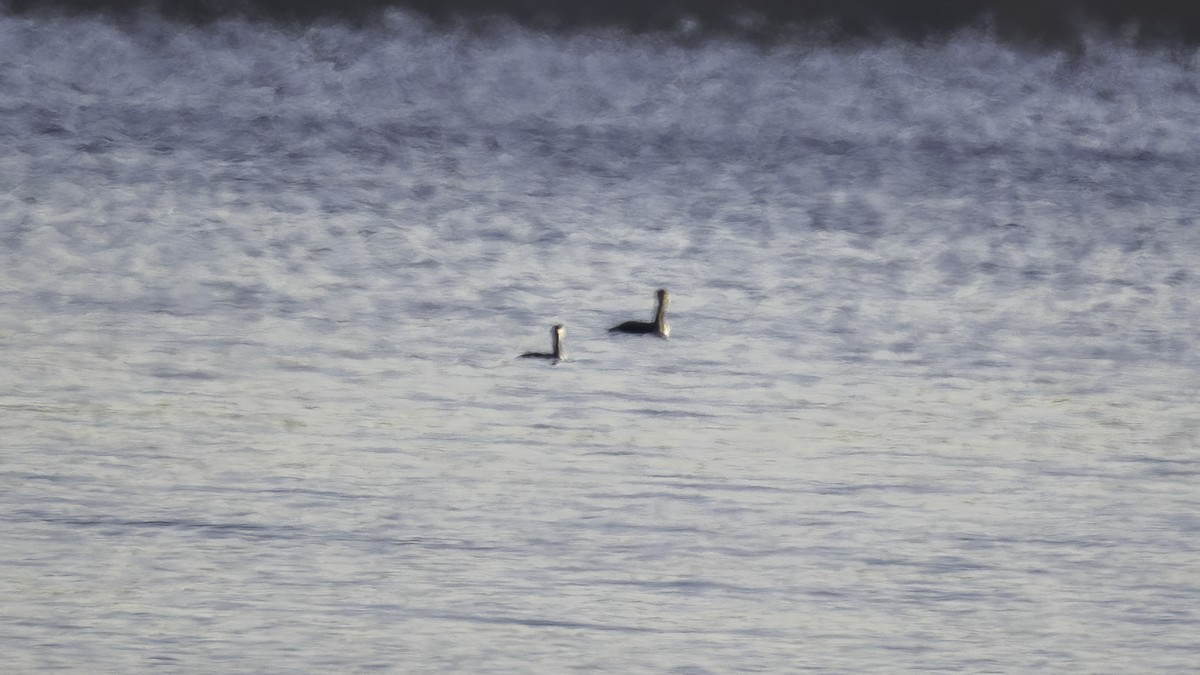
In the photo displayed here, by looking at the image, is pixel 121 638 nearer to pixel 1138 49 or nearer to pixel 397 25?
pixel 397 25

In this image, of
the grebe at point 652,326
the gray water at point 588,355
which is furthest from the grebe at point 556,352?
the grebe at point 652,326

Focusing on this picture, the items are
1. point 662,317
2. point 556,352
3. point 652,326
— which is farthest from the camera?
point 662,317

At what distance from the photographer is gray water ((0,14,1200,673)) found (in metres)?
5.83

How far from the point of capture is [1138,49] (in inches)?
618

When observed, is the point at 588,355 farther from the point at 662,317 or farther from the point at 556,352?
the point at 662,317

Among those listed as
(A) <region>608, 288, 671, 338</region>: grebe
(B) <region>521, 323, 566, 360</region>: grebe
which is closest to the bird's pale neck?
(A) <region>608, 288, 671, 338</region>: grebe

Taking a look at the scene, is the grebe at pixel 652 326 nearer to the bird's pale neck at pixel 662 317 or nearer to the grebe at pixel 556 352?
the bird's pale neck at pixel 662 317

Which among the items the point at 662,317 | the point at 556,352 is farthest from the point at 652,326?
the point at 556,352

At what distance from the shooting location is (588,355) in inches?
342

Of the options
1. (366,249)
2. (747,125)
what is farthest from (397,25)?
(366,249)

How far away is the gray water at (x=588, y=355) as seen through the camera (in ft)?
19.1

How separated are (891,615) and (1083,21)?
11.2 metres

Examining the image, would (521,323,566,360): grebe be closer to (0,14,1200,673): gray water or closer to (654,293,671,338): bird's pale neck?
(0,14,1200,673): gray water

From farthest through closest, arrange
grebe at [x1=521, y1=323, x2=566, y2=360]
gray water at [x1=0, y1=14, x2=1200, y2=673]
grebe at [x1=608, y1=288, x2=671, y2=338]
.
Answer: grebe at [x1=608, y1=288, x2=671, y2=338], grebe at [x1=521, y1=323, x2=566, y2=360], gray water at [x1=0, y1=14, x2=1200, y2=673]
